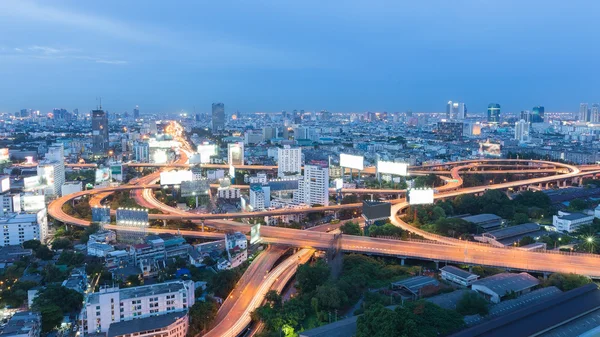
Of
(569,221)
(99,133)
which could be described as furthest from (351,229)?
(99,133)

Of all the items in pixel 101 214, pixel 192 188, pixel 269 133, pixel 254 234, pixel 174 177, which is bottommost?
pixel 254 234

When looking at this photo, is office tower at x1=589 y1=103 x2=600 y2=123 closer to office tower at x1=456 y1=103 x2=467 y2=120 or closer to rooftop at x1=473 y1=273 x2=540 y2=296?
office tower at x1=456 y1=103 x2=467 y2=120

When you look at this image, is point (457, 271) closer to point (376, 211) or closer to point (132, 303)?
point (376, 211)

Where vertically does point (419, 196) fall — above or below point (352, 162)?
below

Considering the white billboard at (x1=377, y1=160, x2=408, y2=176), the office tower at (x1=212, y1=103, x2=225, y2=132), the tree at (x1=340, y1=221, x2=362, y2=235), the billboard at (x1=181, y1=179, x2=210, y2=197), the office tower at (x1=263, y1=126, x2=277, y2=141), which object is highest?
the office tower at (x1=212, y1=103, x2=225, y2=132)

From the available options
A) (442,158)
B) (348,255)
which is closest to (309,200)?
(348,255)

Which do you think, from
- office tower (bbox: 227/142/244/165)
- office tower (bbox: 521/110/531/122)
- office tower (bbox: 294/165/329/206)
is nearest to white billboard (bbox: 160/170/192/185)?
office tower (bbox: 294/165/329/206)

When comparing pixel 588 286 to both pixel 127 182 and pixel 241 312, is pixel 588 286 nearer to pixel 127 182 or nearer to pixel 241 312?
pixel 241 312
